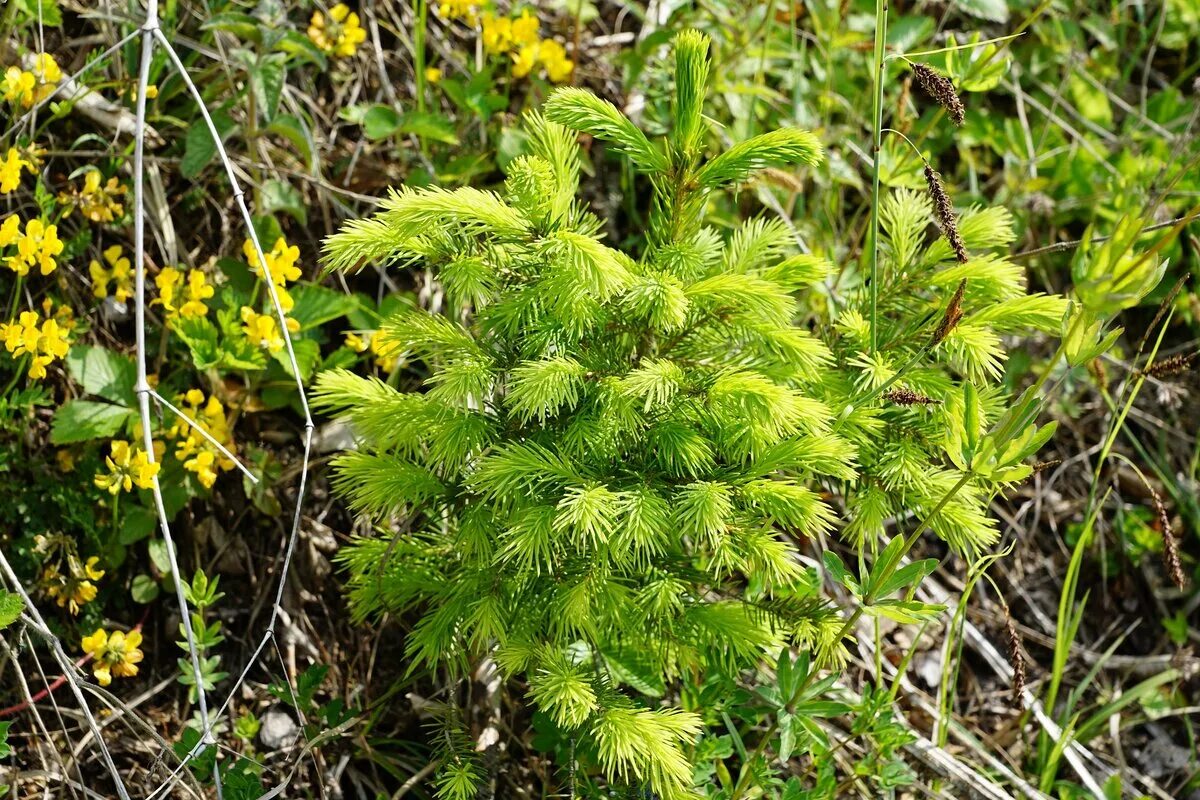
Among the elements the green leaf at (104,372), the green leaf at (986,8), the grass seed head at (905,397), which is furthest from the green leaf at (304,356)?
the green leaf at (986,8)

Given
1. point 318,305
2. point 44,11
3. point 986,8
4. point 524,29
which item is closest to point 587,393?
point 318,305

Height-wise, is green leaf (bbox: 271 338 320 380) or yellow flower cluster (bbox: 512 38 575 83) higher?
yellow flower cluster (bbox: 512 38 575 83)

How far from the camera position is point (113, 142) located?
2502 mm

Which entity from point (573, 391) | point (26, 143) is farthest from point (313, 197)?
point (573, 391)

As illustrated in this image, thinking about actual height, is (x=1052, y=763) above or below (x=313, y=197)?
below

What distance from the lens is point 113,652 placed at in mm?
2049

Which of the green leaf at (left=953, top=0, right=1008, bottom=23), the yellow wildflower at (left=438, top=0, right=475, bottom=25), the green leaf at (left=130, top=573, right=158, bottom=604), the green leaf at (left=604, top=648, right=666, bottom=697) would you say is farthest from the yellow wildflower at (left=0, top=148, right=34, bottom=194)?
the green leaf at (left=953, top=0, right=1008, bottom=23)

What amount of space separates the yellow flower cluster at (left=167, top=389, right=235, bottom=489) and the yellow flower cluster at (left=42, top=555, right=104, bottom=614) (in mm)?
262

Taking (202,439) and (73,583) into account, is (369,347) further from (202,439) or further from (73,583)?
(73,583)

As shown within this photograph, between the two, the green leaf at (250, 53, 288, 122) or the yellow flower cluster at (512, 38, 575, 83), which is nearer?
the green leaf at (250, 53, 288, 122)

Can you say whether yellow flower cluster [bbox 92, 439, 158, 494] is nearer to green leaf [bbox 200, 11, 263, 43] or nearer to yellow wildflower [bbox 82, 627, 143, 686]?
yellow wildflower [bbox 82, 627, 143, 686]

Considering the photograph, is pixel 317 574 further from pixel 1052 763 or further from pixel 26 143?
pixel 1052 763

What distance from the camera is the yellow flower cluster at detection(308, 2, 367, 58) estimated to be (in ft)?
8.45

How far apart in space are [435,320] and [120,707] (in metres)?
0.88
